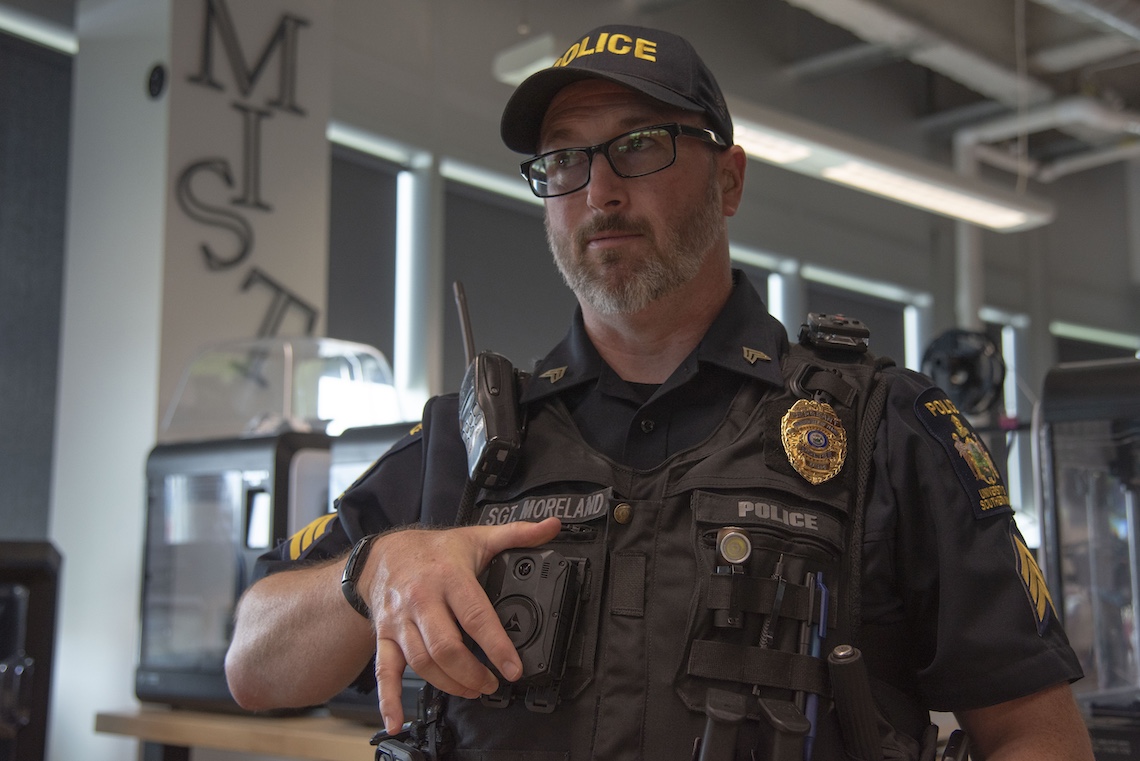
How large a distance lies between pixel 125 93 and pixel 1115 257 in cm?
742

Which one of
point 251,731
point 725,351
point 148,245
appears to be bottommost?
point 251,731

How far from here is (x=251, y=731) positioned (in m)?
2.07

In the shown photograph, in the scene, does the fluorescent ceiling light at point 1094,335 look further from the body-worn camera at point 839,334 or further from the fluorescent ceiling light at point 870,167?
the body-worn camera at point 839,334

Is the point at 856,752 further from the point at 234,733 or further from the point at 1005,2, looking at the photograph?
the point at 1005,2

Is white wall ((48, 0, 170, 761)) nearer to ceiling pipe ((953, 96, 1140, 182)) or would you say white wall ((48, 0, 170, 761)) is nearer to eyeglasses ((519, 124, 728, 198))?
eyeglasses ((519, 124, 728, 198))

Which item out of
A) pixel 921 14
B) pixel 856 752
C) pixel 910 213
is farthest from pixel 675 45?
pixel 910 213

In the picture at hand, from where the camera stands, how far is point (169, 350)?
3.52 meters

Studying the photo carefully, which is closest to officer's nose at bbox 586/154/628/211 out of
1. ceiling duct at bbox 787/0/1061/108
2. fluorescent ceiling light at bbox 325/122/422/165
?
fluorescent ceiling light at bbox 325/122/422/165

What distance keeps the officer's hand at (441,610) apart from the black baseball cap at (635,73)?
0.50m

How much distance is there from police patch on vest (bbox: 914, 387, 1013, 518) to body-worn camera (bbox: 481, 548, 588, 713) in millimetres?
369

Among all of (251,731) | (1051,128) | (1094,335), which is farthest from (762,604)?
(1094,335)

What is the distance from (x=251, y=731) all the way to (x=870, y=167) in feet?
10.6

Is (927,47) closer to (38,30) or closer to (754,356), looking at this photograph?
(38,30)

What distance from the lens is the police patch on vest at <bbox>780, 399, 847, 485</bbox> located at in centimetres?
111
